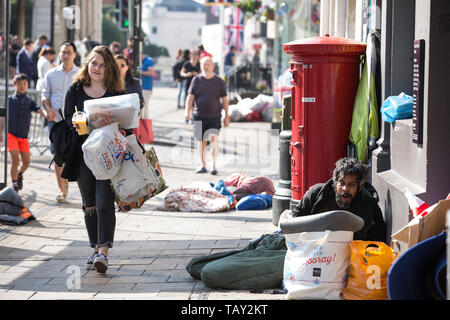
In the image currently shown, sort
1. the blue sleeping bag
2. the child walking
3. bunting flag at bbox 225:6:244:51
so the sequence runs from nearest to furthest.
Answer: the blue sleeping bag, the child walking, bunting flag at bbox 225:6:244:51

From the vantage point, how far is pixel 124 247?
8.07 metres

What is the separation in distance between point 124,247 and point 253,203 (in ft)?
8.46

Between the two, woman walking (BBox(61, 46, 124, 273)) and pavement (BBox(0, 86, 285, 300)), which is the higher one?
woman walking (BBox(61, 46, 124, 273))

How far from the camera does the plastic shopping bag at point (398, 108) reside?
7156mm

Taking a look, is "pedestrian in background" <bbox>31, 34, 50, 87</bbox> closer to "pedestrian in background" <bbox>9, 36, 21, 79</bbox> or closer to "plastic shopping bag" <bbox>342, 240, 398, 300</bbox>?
"pedestrian in background" <bbox>9, 36, 21, 79</bbox>

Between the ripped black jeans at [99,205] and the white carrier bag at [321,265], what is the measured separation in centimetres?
188

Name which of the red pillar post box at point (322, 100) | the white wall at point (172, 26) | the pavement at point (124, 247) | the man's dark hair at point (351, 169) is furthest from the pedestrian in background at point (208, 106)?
the white wall at point (172, 26)

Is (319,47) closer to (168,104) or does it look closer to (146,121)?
(146,121)

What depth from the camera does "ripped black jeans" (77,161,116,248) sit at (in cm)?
695

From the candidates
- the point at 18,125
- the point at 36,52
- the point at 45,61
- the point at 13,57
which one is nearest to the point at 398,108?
the point at 18,125

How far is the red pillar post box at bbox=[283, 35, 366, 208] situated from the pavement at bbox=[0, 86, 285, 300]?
101cm

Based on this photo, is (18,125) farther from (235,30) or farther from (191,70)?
(235,30)

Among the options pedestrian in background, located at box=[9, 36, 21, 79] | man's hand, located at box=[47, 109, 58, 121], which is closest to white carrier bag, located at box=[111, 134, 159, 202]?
man's hand, located at box=[47, 109, 58, 121]
